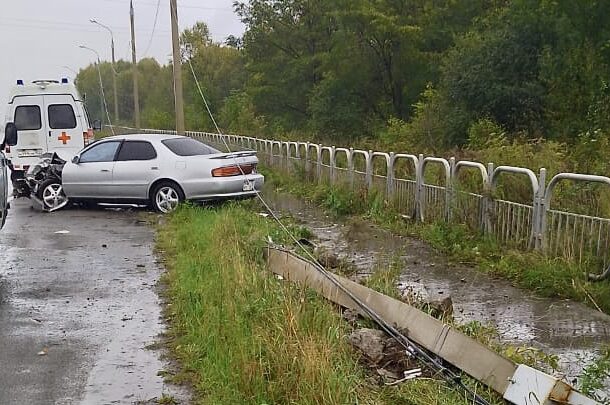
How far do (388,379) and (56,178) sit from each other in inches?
453

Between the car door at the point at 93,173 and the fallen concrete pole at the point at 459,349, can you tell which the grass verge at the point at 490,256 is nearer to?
the fallen concrete pole at the point at 459,349

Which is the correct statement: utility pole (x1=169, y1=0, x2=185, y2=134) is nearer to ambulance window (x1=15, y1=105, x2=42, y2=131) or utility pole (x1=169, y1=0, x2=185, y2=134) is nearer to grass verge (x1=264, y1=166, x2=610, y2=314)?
ambulance window (x1=15, y1=105, x2=42, y2=131)

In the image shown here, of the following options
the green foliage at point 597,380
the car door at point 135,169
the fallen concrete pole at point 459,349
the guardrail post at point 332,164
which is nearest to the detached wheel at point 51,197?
the car door at point 135,169

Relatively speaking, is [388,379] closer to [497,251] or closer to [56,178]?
[497,251]

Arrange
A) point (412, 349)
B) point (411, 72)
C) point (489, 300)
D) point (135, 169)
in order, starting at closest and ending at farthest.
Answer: point (412, 349) → point (489, 300) → point (135, 169) → point (411, 72)

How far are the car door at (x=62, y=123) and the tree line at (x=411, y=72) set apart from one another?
33.7 feet

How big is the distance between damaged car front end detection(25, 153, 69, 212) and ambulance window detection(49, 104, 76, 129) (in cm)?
399

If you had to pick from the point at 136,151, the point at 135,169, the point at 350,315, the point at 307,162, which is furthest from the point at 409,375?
the point at 307,162

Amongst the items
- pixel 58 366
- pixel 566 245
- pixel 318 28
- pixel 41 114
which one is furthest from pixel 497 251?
pixel 318 28

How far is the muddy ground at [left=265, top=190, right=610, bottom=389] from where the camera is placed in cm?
586

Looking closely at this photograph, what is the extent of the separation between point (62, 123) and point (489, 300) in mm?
14475

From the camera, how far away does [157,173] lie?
13820 millimetres

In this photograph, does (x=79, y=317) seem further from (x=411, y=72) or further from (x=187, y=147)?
(x=411, y=72)

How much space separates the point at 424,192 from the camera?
11.1 meters
